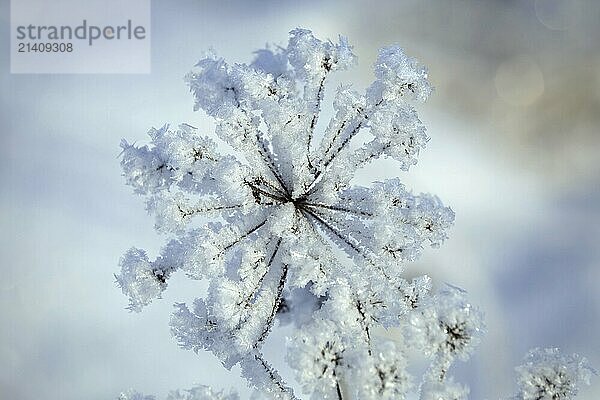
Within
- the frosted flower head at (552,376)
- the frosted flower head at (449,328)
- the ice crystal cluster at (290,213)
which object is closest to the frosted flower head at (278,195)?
the ice crystal cluster at (290,213)

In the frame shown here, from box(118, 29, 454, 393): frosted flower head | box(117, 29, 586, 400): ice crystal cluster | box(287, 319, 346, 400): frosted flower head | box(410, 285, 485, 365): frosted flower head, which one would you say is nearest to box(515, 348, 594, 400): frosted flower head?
box(117, 29, 586, 400): ice crystal cluster

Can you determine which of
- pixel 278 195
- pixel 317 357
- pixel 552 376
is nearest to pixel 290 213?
pixel 278 195

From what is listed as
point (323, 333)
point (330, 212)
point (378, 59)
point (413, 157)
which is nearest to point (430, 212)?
point (413, 157)

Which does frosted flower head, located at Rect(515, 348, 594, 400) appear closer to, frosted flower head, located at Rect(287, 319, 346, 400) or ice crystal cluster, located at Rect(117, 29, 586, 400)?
ice crystal cluster, located at Rect(117, 29, 586, 400)

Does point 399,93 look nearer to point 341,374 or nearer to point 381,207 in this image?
point 381,207

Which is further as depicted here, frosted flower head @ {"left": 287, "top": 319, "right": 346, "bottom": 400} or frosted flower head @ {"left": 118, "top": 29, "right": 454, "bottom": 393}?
frosted flower head @ {"left": 118, "top": 29, "right": 454, "bottom": 393}

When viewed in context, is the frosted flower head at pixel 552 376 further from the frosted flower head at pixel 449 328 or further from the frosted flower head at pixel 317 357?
the frosted flower head at pixel 317 357

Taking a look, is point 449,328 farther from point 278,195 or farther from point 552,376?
point 278,195
